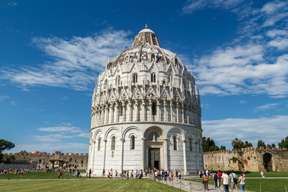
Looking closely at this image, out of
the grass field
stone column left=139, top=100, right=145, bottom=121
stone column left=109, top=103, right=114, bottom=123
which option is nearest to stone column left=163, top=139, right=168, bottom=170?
stone column left=139, top=100, right=145, bottom=121

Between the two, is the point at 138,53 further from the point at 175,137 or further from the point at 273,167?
the point at 273,167

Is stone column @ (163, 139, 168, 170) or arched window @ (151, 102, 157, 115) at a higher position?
arched window @ (151, 102, 157, 115)

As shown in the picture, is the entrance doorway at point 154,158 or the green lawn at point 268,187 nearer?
the green lawn at point 268,187

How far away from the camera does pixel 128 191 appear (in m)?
21.9

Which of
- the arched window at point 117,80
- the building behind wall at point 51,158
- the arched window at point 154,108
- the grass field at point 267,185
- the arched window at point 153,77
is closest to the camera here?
the grass field at point 267,185

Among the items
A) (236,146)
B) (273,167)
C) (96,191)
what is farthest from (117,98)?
(236,146)

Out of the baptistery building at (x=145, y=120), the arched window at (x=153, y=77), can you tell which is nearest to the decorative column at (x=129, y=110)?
the baptistery building at (x=145, y=120)

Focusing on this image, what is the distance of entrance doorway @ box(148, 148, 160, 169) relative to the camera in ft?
165

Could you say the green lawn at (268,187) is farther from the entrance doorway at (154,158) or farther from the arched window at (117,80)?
the arched window at (117,80)

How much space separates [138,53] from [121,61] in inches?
149

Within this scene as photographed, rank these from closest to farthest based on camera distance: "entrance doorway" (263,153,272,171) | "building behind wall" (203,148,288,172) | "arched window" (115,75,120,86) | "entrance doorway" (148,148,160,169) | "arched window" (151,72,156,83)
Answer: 1. "entrance doorway" (148,148,160,169)
2. "arched window" (151,72,156,83)
3. "arched window" (115,75,120,86)
4. "building behind wall" (203,148,288,172)
5. "entrance doorway" (263,153,272,171)

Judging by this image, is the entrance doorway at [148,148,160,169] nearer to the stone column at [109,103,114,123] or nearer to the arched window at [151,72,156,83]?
the stone column at [109,103,114,123]

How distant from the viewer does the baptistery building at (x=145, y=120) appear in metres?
50.6

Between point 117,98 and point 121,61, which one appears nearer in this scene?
point 117,98
